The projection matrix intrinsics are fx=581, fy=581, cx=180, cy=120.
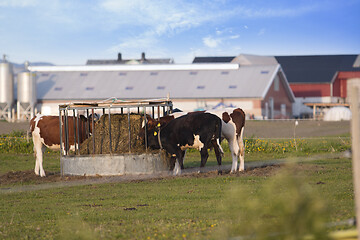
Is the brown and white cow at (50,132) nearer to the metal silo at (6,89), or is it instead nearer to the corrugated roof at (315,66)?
the metal silo at (6,89)

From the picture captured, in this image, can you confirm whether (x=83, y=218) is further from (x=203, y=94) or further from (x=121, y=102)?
(x=203, y=94)

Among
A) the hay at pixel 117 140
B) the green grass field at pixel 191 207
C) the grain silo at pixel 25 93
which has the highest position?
the grain silo at pixel 25 93

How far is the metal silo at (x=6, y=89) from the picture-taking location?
216 ft

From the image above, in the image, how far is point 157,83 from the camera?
69.5 metres

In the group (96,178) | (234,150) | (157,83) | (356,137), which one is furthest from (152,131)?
(157,83)

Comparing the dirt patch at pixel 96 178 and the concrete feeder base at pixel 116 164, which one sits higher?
the concrete feeder base at pixel 116 164

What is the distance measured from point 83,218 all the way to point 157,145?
350 inches

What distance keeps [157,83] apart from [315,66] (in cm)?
3194

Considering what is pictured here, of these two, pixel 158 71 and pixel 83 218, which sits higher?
pixel 158 71

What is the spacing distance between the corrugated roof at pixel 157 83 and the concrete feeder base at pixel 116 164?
45.9m

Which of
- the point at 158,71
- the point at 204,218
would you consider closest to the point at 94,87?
the point at 158,71

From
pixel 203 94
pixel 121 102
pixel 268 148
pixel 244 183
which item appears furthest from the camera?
pixel 203 94

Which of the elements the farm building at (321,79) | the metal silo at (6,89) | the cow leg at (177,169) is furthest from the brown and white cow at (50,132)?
the farm building at (321,79)

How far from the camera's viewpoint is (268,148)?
2808 cm
